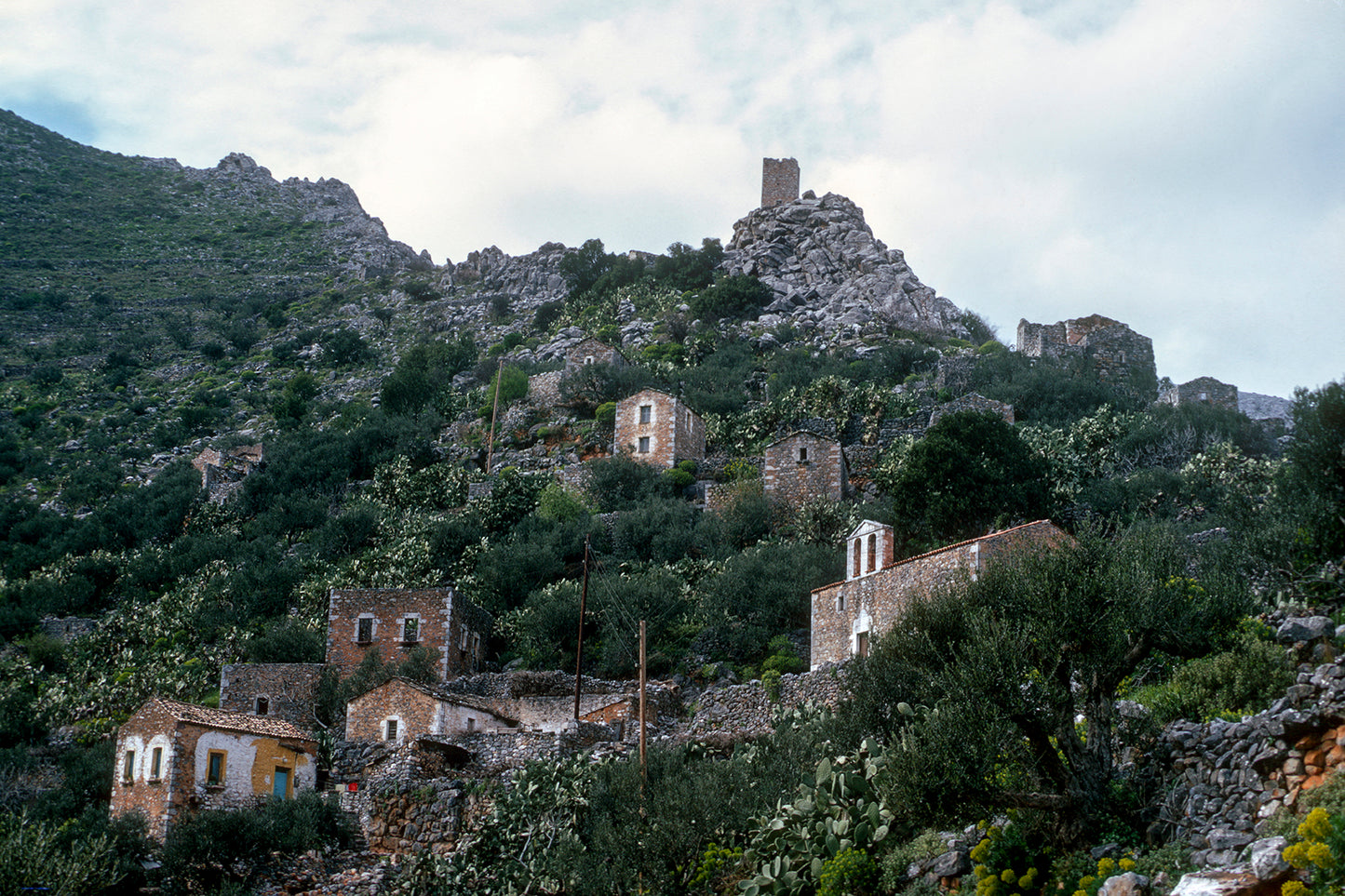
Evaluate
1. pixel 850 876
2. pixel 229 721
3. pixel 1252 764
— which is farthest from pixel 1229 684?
pixel 229 721

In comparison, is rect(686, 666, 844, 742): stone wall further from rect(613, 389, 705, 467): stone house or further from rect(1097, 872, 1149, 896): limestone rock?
rect(613, 389, 705, 467): stone house

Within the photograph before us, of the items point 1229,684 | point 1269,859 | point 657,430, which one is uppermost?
point 657,430

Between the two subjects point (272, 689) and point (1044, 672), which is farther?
point (272, 689)

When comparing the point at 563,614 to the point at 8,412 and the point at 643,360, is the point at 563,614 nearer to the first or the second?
the point at 643,360

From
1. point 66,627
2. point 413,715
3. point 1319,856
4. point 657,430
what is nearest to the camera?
point 1319,856

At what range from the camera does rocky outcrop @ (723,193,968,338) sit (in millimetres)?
76688

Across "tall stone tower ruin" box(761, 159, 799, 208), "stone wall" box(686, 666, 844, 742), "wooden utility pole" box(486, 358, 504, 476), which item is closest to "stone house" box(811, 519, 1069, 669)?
"stone wall" box(686, 666, 844, 742)

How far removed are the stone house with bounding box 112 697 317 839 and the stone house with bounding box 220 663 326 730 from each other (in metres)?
5.89

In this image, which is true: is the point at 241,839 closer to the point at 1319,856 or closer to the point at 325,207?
the point at 1319,856

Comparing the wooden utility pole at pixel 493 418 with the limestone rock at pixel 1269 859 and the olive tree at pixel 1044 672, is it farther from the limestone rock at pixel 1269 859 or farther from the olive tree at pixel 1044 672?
the limestone rock at pixel 1269 859

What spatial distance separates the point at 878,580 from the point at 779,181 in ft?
224

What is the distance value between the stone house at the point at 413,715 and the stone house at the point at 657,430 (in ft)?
77.9

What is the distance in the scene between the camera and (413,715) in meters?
31.2

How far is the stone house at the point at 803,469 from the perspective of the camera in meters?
48.5
